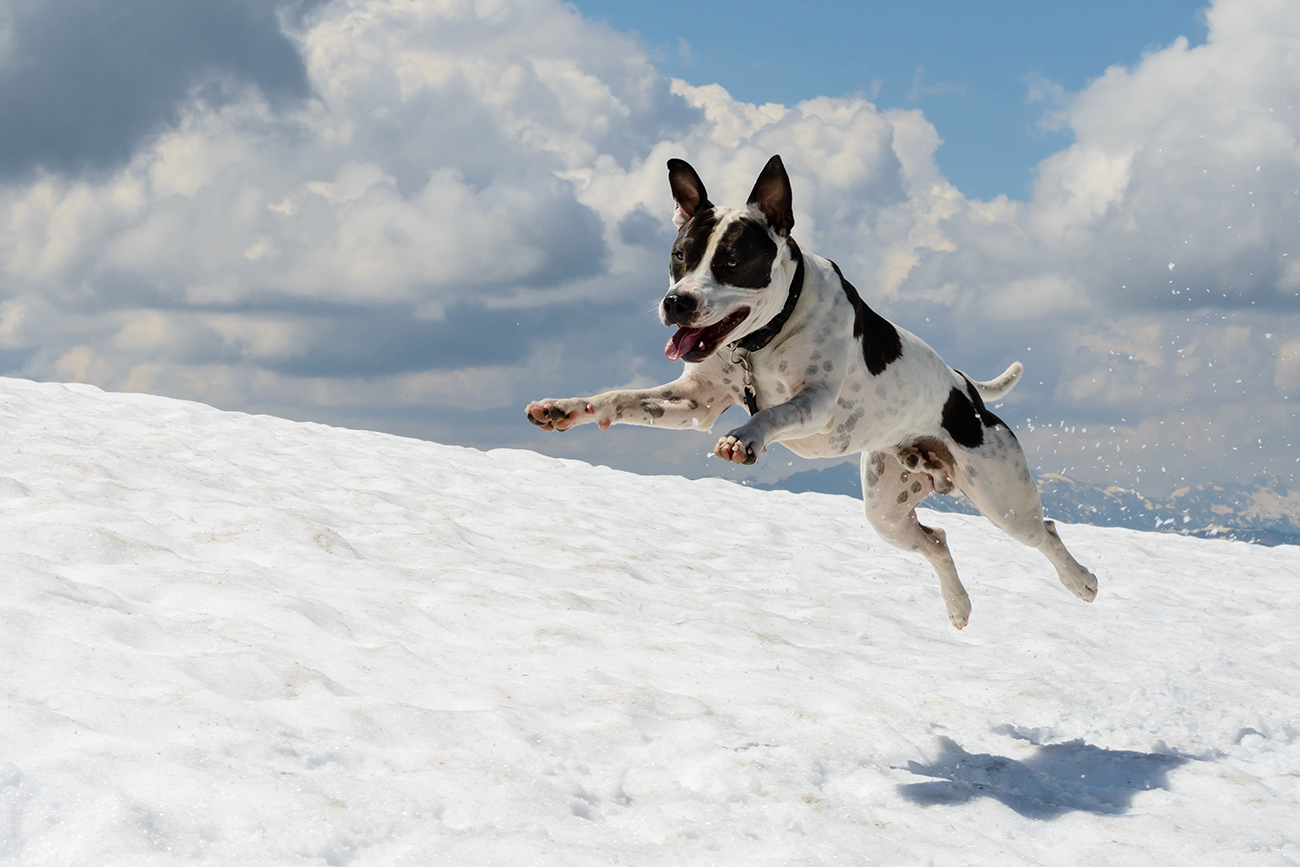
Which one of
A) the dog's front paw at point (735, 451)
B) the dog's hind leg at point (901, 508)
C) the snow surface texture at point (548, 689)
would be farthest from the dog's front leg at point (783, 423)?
the snow surface texture at point (548, 689)

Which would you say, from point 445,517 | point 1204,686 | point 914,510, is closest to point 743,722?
point 914,510

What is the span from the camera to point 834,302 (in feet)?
15.4

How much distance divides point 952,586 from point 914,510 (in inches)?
24.1

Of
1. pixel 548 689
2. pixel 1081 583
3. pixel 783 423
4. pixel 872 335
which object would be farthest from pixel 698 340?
pixel 1081 583

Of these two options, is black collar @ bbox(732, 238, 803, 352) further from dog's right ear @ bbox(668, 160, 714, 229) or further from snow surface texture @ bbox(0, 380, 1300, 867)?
snow surface texture @ bbox(0, 380, 1300, 867)

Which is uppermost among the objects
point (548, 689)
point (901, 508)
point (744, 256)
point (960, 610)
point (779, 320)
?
point (744, 256)

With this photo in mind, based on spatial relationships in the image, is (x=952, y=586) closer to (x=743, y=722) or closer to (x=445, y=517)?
(x=743, y=722)

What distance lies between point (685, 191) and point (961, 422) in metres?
2.25

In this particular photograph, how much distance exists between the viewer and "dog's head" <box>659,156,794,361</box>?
12.8 ft

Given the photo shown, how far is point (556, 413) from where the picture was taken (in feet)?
13.6

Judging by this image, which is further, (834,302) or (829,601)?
(829,601)

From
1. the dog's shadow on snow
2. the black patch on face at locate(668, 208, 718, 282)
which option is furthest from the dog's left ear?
the dog's shadow on snow

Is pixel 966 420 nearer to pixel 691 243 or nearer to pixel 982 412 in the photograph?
pixel 982 412

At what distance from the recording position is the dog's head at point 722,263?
3910 mm
